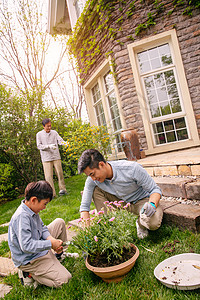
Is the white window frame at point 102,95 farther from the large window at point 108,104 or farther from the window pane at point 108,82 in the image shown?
the window pane at point 108,82

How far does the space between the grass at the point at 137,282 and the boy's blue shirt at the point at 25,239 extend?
28 centimetres

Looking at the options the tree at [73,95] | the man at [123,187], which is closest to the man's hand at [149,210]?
the man at [123,187]

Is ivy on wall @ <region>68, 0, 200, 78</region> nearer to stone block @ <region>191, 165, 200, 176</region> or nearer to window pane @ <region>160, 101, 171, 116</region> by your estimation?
window pane @ <region>160, 101, 171, 116</region>

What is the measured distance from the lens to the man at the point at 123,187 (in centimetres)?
206

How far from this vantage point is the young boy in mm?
1827

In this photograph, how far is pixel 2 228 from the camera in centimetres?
378

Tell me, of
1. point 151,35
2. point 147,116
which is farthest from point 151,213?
point 151,35

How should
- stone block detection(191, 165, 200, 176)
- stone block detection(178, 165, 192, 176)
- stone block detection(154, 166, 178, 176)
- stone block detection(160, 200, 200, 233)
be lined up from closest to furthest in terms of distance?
stone block detection(160, 200, 200, 233) < stone block detection(191, 165, 200, 176) < stone block detection(178, 165, 192, 176) < stone block detection(154, 166, 178, 176)

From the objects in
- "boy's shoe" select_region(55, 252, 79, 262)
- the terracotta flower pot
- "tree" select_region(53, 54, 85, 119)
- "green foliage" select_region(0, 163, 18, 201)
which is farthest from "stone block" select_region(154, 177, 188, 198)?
"tree" select_region(53, 54, 85, 119)

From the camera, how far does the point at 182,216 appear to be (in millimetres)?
2125

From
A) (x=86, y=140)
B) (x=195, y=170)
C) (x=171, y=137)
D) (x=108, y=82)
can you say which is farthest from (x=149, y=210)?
(x=108, y=82)

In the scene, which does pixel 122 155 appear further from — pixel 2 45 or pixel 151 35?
pixel 2 45

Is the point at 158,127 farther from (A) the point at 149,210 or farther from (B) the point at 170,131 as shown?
(A) the point at 149,210

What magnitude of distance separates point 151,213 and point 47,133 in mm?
3954
